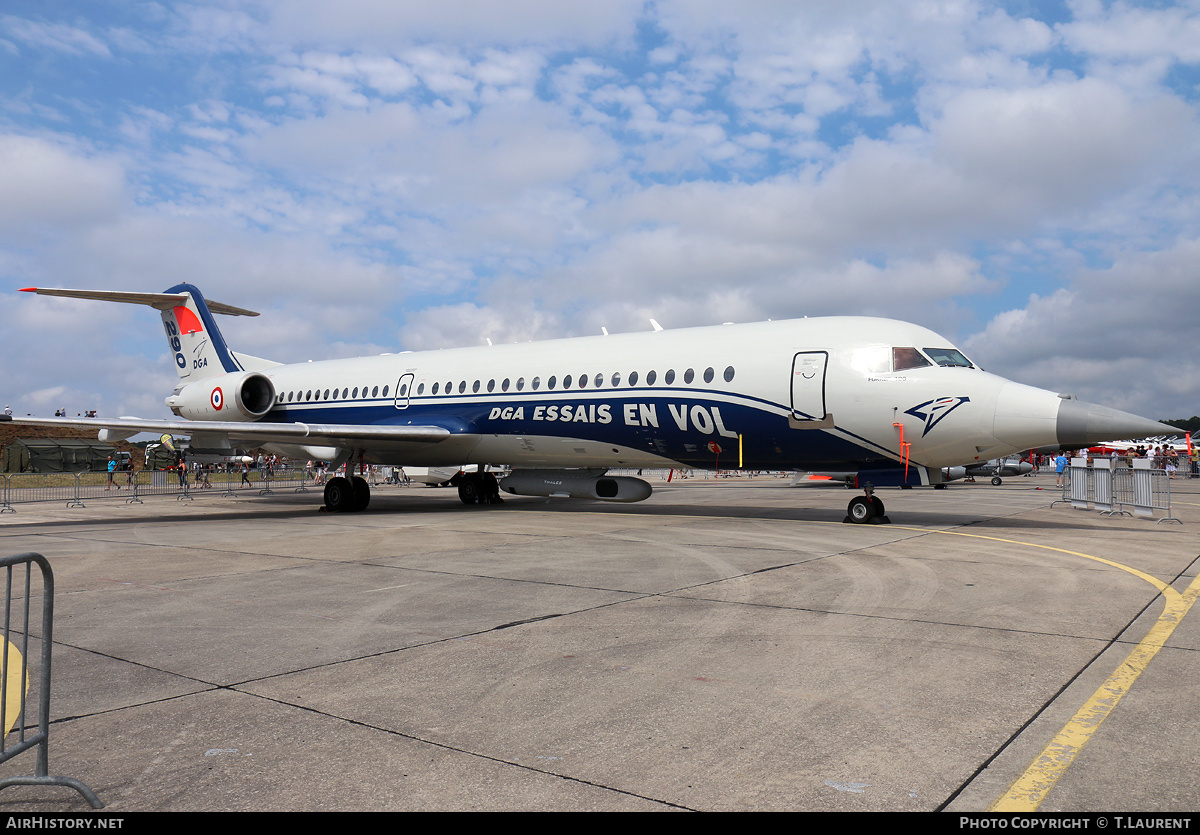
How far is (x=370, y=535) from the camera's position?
12.2 metres

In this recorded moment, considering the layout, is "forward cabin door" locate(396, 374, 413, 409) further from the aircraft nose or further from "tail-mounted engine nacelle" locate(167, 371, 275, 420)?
the aircraft nose

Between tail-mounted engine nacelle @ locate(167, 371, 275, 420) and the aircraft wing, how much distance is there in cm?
294

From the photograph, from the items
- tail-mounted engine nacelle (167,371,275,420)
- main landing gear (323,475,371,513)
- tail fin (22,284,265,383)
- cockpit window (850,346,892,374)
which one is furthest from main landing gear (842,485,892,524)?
tail fin (22,284,265,383)

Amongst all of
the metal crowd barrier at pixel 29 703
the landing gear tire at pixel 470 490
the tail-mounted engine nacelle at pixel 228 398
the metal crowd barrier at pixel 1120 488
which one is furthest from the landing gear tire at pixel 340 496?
the metal crowd barrier at pixel 1120 488

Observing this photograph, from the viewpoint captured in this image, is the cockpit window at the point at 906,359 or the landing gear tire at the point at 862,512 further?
the landing gear tire at the point at 862,512

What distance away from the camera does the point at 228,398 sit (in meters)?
19.8

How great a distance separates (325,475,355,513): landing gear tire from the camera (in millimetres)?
17594

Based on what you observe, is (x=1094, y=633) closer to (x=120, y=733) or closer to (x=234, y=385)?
(x=120, y=733)

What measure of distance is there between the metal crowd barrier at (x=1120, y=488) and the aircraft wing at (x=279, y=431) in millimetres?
14119

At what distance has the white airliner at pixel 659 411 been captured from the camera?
1184 cm

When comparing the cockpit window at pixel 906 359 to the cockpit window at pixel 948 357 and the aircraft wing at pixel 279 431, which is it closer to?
the cockpit window at pixel 948 357

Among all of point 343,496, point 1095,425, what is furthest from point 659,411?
point 343,496

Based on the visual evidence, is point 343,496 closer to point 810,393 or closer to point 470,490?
point 470,490

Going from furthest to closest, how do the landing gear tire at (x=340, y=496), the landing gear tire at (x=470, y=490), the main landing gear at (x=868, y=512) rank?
the landing gear tire at (x=470, y=490) < the landing gear tire at (x=340, y=496) < the main landing gear at (x=868, y=512)
